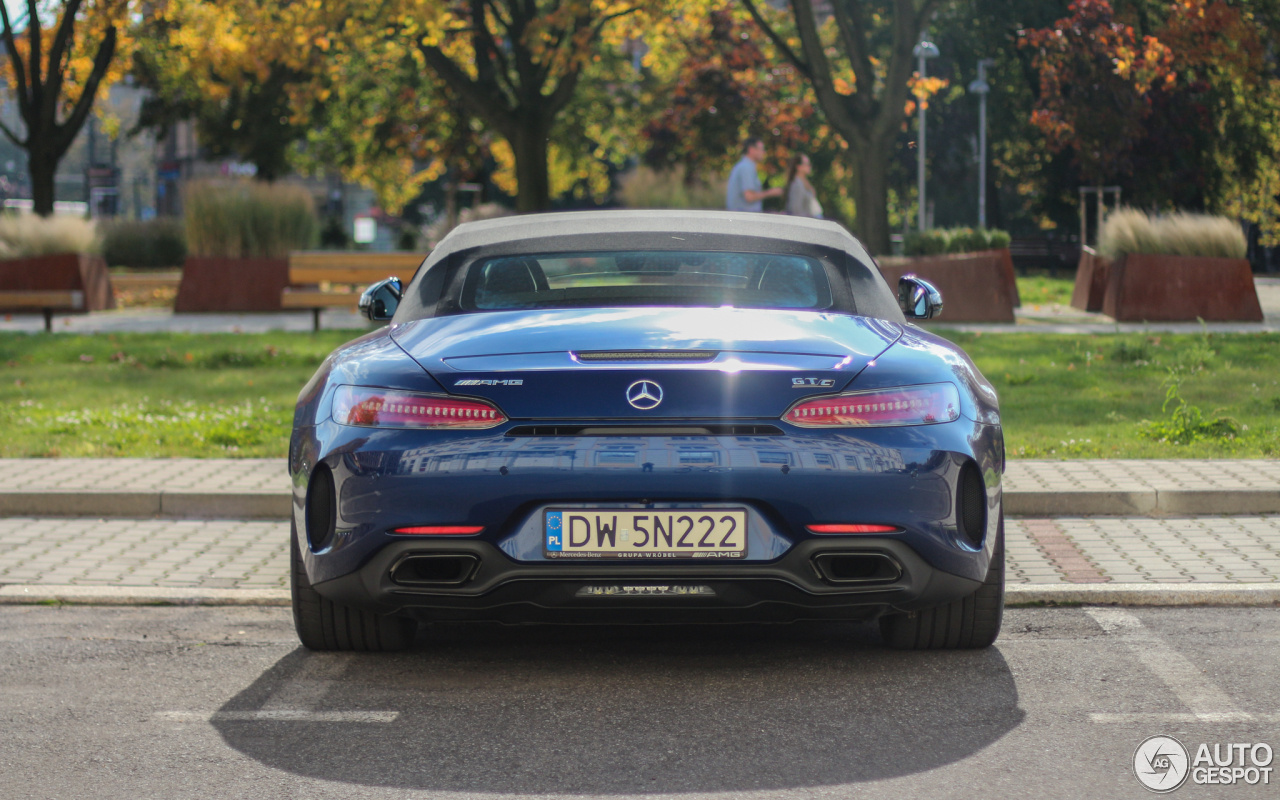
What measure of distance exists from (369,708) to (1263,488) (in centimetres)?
480

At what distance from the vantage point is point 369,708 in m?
4.36

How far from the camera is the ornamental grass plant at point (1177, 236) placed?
56.2 feet

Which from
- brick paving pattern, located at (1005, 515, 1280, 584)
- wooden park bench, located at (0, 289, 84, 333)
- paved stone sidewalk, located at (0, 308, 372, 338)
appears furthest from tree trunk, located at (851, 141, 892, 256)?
brick paving pattern, located at (1005, 515, 1280, 584)

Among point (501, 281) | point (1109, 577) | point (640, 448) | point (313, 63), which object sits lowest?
point (1109, 577)

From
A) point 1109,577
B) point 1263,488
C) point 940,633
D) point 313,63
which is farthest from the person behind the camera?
point 313,63

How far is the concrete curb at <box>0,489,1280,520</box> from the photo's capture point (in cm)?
732

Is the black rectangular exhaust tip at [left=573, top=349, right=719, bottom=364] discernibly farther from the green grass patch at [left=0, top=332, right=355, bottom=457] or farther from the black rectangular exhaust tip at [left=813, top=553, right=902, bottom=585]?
the green grass patch at [left=0, top=332, right=355, bottom=457]

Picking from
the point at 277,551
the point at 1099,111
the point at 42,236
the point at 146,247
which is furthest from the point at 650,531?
the point at 1099,111

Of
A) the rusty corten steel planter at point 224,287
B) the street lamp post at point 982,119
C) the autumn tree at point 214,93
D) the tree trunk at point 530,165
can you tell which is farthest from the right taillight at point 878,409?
the street lamp post at point 982,119

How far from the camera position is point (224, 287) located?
20.8m

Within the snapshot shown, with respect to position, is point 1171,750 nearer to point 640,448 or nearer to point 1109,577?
point 640,448

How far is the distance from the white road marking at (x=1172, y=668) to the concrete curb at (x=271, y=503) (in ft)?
5.78

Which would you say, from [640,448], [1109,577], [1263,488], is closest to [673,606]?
[640,448]

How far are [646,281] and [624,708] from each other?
1501 millimetres
